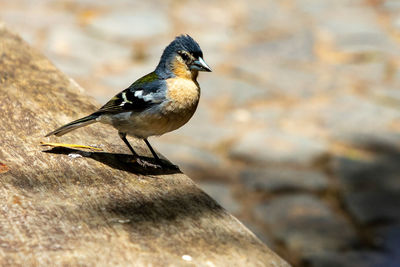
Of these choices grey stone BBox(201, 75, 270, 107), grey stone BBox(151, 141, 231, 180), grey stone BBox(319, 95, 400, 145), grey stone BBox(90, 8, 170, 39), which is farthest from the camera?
grey stone BBox(90, 8, 170, 39)

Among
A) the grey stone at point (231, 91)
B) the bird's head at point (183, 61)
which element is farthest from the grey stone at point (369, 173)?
the bird's head at point (183, 61)

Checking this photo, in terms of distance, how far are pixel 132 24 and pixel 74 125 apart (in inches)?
203

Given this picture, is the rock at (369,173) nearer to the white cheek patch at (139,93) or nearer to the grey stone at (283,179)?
the grey stone at (283,179)

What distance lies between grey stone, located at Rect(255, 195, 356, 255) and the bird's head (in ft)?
5.96

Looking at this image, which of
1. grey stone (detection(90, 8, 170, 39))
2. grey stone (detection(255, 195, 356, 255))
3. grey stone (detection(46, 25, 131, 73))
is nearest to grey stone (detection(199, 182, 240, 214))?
grey stone (detection(255, 195, 356, 255))

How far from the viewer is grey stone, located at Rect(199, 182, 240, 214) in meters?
4.82

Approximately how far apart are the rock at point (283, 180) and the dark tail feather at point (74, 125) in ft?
8.69

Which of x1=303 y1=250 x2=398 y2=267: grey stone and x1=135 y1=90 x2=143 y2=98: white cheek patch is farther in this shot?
x1=303 y1=250 x2=398 y2=267: grey stone

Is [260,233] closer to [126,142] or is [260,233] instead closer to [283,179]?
[283,179]

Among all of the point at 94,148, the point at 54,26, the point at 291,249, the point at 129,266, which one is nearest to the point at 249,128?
the point at 291,249

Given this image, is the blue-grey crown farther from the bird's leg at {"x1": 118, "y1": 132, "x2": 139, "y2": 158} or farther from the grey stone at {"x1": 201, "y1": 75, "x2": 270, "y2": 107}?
the grey stone at {"x1": 201, "y1": 75, "x2": 270, "y2": 107}

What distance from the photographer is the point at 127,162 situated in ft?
8.14

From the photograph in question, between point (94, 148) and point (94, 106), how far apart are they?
47cm

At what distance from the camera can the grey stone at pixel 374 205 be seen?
187 inches
